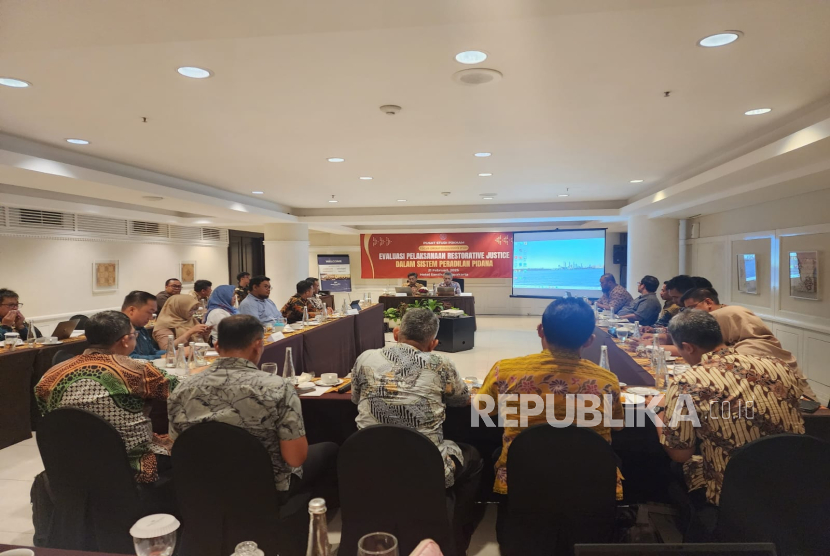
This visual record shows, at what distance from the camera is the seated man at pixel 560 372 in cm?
188

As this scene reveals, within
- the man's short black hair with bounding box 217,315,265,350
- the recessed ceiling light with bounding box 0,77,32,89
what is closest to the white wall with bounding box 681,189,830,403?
the man's short black hair with bounding box 217,315,265,350

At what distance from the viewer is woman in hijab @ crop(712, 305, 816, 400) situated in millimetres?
2654

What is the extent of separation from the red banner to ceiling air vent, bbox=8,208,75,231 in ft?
20.9

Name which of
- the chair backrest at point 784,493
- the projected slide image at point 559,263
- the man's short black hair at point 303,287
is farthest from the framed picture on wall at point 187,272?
the chair backrest at point 784,493

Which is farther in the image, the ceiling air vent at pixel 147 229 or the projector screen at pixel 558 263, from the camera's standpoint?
the projector screen at pixel 558 263

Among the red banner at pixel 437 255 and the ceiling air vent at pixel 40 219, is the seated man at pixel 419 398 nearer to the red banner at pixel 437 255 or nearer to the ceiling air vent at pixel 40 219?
the ceiling air vent at pixel 40 219

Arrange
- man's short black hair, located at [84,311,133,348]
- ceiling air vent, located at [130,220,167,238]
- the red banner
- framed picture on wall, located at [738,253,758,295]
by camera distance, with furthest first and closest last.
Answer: the red banner
ceiling air vent, located at [130,220,167,238]
framed picture on wall, located at [738,253,758,295]
man's short black hair, located at [84,311,133,348]

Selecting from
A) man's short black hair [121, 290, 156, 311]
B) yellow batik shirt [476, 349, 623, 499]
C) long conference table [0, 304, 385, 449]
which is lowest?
long conference table [0, 304, 385, 449]

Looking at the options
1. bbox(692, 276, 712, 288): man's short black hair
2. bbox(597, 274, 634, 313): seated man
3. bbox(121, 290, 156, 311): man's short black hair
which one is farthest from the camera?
bbox(597, 274, 634, 313): seated man

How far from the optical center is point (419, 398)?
6.72 ft

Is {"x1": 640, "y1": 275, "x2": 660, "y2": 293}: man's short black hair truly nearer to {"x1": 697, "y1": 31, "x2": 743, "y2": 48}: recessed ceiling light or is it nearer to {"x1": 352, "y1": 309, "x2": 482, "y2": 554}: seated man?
{"x1": 697, "y1": 31, "x2": 743, "y2": 48}: recessed ceiling light

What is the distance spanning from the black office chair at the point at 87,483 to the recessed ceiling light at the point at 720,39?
312 centimetres

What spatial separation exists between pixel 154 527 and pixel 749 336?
10.3 ft

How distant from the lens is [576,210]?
340 inches
